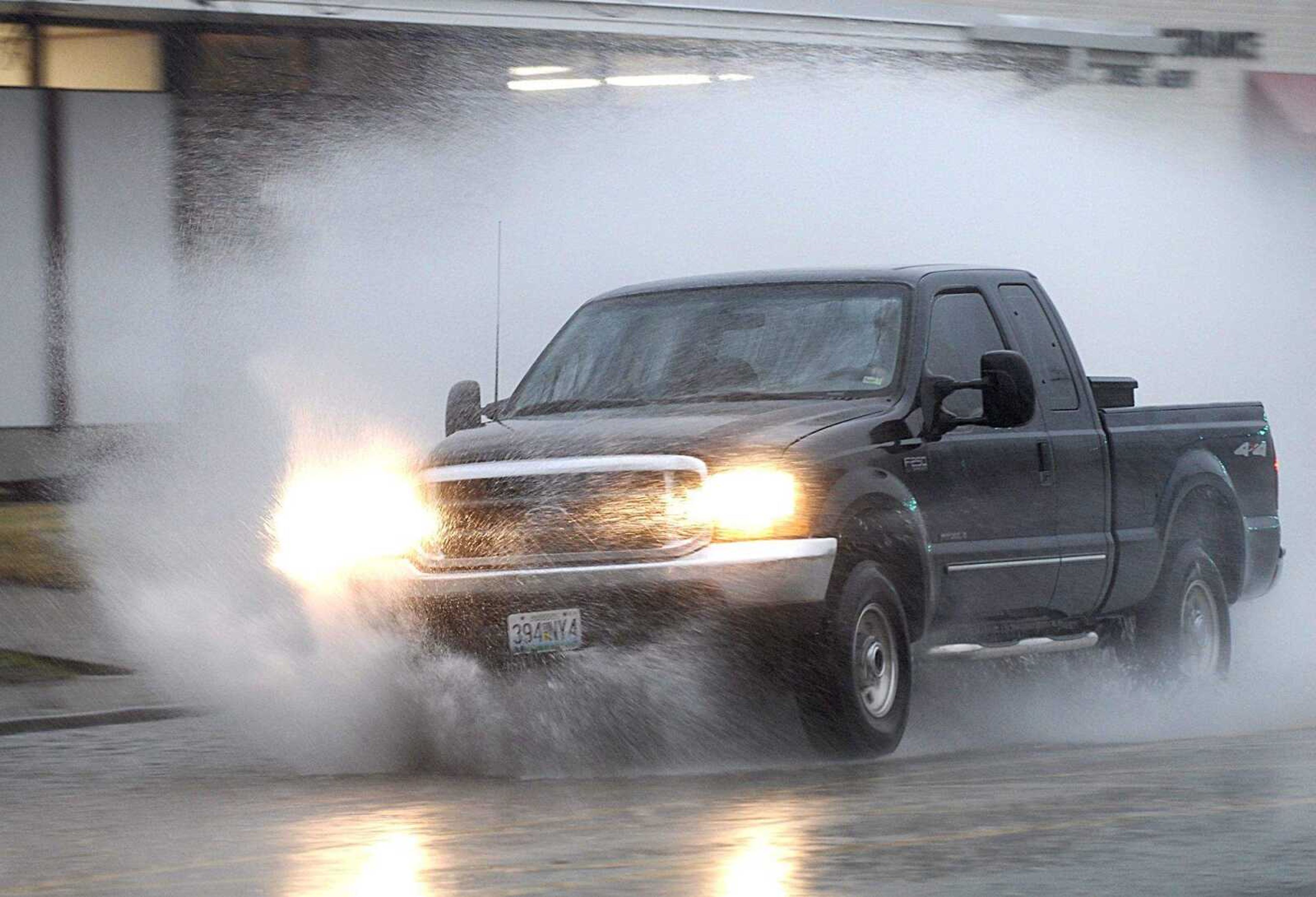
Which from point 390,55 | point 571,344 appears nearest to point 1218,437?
point 571,344

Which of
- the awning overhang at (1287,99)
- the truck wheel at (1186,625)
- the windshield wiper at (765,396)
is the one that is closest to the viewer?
the windshield wiper at (765,396)

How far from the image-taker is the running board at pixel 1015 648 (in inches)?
404

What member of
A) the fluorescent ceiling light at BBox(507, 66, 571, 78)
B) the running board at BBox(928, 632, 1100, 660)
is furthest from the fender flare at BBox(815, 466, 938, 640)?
the fluorescent ceiling light at BBox(507, 66, 571, 78)

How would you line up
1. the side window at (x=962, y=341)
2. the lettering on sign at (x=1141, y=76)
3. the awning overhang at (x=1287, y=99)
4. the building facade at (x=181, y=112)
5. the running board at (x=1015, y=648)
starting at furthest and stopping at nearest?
the awning overhang at (x=1287, y=99)
the lettering on sign at (x=1141, y=76)
the building facade at (x=181, y=112)
the side window at (x=962, y=341)
the running board at (x=1015, y=648)

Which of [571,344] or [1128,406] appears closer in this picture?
[571,344]

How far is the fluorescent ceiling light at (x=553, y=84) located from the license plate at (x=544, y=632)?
943 cm

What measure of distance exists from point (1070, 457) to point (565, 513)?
271 centimetres

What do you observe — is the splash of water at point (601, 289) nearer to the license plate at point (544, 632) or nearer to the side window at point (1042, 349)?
the license plate at point (544, 632)

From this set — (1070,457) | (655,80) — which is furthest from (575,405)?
(655,80)

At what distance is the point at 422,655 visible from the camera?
9.40 m

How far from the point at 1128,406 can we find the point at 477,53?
23.5ft

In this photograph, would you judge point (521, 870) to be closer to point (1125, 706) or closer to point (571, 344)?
point (571, 344)

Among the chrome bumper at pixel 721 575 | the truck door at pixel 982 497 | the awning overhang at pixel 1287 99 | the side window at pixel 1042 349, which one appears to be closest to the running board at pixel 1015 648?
the truck door at pixel 982 497

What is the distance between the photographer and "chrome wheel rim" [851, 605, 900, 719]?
9.40 meters
